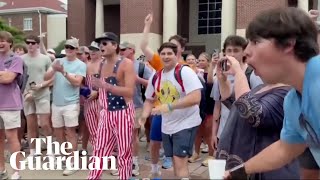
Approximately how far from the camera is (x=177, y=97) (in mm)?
5062

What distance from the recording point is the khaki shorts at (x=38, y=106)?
7363 mm

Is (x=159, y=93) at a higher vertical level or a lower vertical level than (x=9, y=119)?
higher

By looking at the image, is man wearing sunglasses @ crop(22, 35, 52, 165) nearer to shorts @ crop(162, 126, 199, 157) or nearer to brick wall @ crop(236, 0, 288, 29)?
shorts @ crop(162, 126, 199, 157)

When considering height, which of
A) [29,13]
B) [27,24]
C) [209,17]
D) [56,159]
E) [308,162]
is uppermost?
[29,13]

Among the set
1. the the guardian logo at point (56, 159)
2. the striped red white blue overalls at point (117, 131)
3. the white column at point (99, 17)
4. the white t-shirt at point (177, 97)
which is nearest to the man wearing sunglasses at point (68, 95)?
the the guardian logo at point (56, 159)

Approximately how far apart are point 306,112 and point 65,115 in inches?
209

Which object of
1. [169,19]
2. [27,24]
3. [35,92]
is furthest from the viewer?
[27,24]

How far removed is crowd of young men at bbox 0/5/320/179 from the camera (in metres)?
1.89

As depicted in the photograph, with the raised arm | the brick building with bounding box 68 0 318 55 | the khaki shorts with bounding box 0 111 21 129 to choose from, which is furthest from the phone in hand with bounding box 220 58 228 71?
the brick building with bounding box 68 0 318 55

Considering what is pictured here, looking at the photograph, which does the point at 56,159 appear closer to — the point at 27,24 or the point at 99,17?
the point at 99,17

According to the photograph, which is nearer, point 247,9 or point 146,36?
point 146,36

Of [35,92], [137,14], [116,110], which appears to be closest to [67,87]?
[35,92]

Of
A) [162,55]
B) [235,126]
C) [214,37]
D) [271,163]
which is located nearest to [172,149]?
[162,55]

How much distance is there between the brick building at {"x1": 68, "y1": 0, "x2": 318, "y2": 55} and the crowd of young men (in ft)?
69.2
